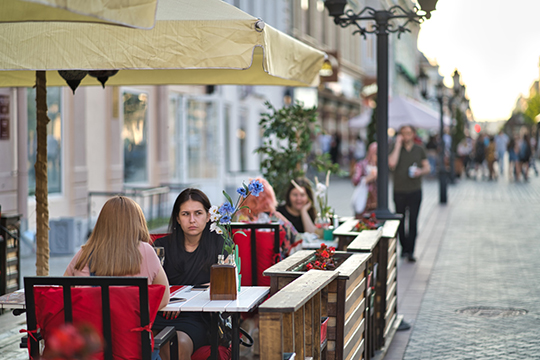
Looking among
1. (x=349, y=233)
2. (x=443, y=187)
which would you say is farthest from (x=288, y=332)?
(x=443, y=187)

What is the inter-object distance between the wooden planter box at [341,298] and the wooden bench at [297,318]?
0.20ft

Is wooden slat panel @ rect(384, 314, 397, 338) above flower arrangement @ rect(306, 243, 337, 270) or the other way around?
the other way around

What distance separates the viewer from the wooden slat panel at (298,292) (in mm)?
3210

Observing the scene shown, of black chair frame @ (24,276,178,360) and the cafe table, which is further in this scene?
the cafe table

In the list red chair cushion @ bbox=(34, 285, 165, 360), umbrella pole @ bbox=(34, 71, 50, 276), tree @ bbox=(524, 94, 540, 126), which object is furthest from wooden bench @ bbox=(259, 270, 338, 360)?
tree @ bbox=(524, 94, 540, 126)

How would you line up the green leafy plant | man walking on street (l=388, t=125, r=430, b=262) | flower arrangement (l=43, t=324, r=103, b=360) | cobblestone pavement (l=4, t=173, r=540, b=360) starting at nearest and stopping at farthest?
flower arrangement (l=43, t=324, r=103, b=360)
cobblestone pavement (l=4, t=173, r=540, b=360)
the green leafy plant
man walking on street (l=388, t=125, r=430, b=262)

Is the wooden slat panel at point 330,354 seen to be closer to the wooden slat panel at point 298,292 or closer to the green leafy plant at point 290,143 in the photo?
the wooden slat panel at point 298,292

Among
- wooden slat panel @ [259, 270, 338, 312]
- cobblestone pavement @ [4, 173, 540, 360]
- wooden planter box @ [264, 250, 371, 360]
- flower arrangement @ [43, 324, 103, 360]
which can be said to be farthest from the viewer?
cobblestone pavement @ [4, 173, 540, 360]

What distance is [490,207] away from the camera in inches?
747

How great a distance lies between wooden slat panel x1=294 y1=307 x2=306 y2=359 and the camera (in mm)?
3559

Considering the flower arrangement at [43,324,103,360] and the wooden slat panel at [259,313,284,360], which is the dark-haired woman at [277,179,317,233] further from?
the flower arrangement at [43,324,103,360]

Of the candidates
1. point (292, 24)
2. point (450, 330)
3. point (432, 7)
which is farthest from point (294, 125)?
point (292, 24)

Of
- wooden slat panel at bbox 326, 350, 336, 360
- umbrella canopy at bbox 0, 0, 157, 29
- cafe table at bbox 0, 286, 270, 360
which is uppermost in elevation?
umbrella canopy at bbox 0, 0, 157, 29

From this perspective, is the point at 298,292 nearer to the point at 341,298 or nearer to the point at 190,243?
the point at 341,298
